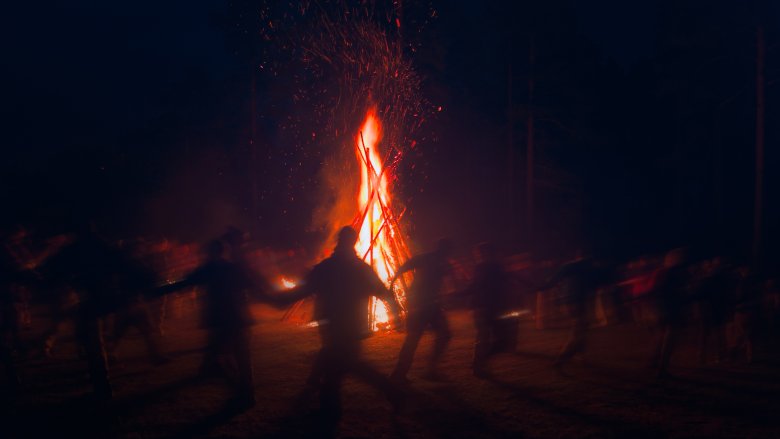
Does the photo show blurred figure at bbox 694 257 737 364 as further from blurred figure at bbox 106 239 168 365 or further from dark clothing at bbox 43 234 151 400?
dark clothing at bbox 43 234 151 400

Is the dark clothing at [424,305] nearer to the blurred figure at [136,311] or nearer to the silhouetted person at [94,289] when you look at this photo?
the blurred figure at [136,311]

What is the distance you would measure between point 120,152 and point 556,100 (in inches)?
872

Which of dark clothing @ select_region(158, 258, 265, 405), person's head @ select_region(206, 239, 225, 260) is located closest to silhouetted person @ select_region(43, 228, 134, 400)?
dark clothing @ select_region(158, 258, 265, 405)

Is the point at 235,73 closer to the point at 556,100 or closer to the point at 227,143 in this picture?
the point at 227,143

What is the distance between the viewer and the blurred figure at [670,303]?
26.4 ft

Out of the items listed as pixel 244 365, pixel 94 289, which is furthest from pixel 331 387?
pixel 94 289

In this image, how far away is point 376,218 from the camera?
1338 cm

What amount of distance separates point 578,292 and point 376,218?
218 inches

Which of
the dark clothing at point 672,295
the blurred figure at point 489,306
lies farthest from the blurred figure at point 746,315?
the blurred figure at point 489,306

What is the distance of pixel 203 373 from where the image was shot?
8.65 meters

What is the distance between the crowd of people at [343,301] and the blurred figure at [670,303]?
1 cm

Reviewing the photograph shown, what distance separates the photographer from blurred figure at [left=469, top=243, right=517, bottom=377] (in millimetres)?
8305

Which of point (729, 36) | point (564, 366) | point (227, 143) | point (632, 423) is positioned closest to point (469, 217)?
point (227, 143)

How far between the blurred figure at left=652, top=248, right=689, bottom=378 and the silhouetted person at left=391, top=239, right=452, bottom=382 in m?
2.88
